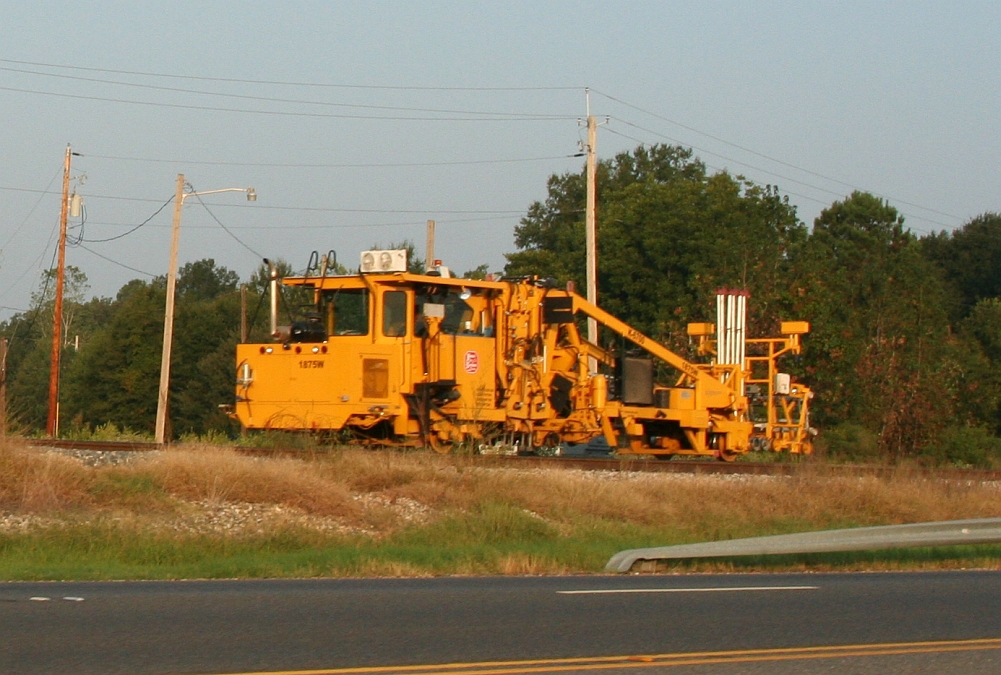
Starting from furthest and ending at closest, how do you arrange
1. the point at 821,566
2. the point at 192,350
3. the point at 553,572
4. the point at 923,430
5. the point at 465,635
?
the point at 192,350
the point at 923,430
the point at 821,566
the point at 553,572
the point at 465,635

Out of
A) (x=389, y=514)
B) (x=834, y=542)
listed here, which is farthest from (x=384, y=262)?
(x=834, y=542)

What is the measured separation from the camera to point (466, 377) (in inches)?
804

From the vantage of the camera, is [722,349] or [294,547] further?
[722,349]

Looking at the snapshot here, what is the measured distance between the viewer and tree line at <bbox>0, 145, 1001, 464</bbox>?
31906mm

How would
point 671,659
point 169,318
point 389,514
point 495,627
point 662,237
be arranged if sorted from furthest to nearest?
point 662,237
point 169,318
point 389,514
point 495,627
point 671,659

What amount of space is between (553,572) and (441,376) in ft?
25.6

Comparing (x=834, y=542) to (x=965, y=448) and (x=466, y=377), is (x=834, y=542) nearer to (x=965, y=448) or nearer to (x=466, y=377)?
(x=466, y=377)

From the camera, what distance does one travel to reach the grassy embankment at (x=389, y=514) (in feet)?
41.4

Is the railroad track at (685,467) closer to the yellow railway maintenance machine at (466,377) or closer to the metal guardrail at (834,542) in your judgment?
Answer: the yellow railway maintenance machine at (466,377)

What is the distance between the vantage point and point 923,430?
105 feet

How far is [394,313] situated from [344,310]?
2.68ft

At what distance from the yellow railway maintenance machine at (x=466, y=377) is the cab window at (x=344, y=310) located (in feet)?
0.07

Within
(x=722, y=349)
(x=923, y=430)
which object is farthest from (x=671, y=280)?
(x=722, y=349)

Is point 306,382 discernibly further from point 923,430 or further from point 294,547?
point 923,430
